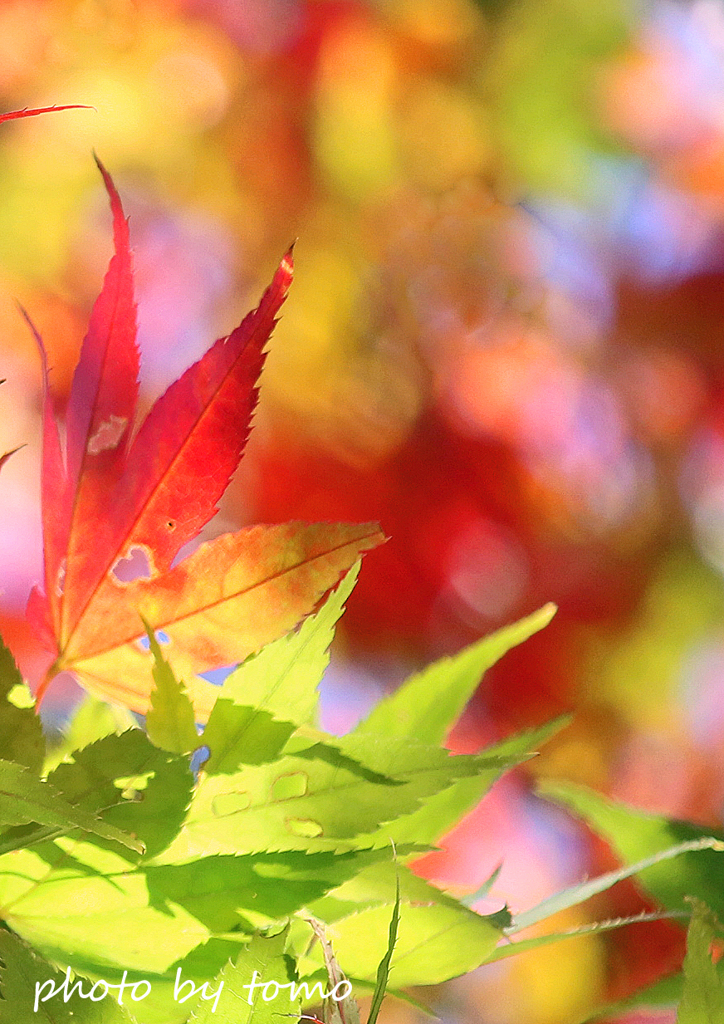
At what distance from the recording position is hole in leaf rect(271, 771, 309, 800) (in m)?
0.13

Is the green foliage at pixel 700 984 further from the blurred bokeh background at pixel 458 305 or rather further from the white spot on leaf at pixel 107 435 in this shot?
the blurred bokeh background at pixel 458 305

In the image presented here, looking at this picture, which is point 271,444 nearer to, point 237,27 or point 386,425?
point 386,425

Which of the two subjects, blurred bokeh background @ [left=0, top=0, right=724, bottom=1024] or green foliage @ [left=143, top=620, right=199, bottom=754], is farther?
blurred bokeh background @ [left=0, top=0, right=724, bottom=1024]

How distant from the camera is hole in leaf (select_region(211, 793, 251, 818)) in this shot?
0.13 m

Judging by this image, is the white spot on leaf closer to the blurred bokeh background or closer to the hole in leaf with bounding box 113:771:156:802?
the hole in leaf with bounding box 113:771:156:802

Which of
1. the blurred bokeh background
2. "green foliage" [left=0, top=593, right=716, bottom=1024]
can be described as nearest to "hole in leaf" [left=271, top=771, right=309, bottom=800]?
"green foliage" [left=0, top=593, right=716, bottom=1024]

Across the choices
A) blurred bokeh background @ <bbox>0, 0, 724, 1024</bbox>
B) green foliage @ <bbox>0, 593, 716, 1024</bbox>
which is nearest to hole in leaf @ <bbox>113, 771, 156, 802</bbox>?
green foliage @ <bbox>0, 593, 716, 1024</bbox>

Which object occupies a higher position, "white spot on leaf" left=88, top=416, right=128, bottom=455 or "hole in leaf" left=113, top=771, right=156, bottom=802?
"white spot on leaf" left=88, top=416, right=128, bottom=455

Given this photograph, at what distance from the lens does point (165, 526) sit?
0.47ft

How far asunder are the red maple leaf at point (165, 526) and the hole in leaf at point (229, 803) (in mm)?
15

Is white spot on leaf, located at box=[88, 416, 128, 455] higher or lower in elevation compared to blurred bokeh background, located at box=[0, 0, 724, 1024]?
higher

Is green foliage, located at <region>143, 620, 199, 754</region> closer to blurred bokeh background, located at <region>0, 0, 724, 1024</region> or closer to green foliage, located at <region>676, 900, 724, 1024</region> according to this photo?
green foliage, located at <region>676, 900, 724, 1024</region>

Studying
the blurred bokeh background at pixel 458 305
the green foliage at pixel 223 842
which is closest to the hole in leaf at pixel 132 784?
the green foliage at pixel 223 842

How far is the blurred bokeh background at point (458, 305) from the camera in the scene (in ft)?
2.87
